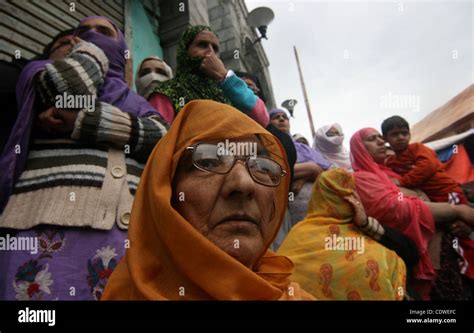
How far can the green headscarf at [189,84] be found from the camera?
5.77 feet

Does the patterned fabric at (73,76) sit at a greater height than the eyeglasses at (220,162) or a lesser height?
greater

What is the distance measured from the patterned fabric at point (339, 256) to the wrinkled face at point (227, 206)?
36.9 inches

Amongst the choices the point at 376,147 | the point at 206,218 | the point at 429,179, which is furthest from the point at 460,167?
the point at 206,218

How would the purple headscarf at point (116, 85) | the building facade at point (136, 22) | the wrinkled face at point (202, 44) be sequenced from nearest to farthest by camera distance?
the purple headscarf at point (116, 85)
the wrinkled face at point (202, 44)
the building facade at point (136, 22)

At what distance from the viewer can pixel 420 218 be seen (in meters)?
2.23

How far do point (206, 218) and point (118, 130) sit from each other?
557mm

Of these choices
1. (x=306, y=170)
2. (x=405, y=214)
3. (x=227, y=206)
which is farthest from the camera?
(x=306, y=170)

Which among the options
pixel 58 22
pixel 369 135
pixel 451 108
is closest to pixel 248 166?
pixel 369 135

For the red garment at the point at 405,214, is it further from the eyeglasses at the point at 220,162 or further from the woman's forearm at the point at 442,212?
the eyeglasses at the point at 220,162

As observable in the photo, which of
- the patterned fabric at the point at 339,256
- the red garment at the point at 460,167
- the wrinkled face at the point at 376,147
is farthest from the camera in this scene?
the red garment at the point at 460,167

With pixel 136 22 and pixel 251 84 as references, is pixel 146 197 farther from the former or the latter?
pixel 136 22

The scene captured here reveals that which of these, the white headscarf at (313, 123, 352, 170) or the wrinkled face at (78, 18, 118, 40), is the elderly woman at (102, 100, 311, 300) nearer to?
the wrinkled face at (78, 18, 118, 40)

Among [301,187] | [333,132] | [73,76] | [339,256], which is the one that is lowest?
[339,256]

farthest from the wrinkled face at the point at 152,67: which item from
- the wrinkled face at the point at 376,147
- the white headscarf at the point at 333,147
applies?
the white headscarf at the point at 333,147
